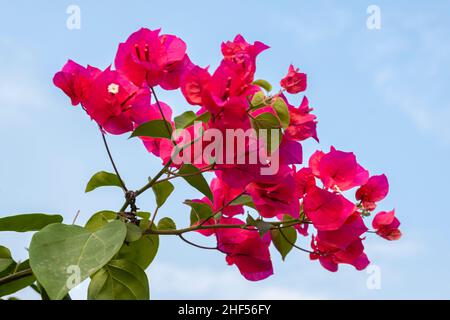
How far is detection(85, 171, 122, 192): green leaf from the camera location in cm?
94

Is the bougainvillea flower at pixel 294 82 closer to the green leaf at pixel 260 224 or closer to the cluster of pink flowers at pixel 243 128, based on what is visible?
the cluster of pink flowers at pixel 243 128

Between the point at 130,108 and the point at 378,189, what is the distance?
437 millimetres

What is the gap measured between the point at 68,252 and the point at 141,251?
24 cm

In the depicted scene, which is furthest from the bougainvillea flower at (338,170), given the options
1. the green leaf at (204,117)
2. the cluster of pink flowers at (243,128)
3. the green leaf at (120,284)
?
the green leaf at (120,284)

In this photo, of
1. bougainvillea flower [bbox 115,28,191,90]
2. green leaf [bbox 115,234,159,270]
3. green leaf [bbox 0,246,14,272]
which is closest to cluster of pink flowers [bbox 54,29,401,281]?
bougainvillea flower [bbox 115,28,191,90]

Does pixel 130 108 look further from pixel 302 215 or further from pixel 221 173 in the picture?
pixel 302 215

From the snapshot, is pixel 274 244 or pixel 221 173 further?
pixel 274 244

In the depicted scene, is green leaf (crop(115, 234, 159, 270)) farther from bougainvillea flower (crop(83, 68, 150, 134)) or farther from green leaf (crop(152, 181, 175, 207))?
bougainvillea flower (crop(83, 68, 150, 134))

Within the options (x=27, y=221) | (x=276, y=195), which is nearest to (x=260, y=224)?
(x=276, y=195)

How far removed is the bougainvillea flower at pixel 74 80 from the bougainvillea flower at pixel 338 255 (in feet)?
1.53

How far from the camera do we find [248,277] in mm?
959
